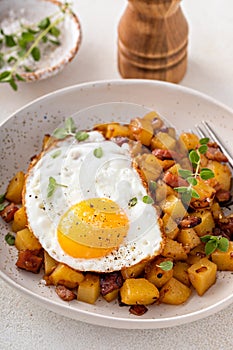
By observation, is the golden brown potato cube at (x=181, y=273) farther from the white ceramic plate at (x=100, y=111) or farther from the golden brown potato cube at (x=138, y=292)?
the white ceramic plate at (x=100, y=111)

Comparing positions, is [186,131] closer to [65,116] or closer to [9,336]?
[65,116]

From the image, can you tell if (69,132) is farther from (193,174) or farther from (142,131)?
(193,174)

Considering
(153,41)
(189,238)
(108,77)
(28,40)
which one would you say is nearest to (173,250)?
(189,238)

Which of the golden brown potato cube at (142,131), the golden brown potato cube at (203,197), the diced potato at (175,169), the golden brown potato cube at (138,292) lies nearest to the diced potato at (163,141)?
the golden brown potato cube at (142,131)

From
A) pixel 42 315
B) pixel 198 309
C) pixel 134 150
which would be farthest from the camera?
pixel 134 150

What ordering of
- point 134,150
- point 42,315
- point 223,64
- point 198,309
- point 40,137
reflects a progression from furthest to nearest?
point 223,64 → point 40,137 → point 134,150 → point 42,315 → point 198,309

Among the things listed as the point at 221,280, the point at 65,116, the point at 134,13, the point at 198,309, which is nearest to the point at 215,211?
the point at 221,280

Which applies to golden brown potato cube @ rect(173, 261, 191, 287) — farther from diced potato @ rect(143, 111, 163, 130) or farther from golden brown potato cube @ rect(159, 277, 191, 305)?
diced potato @ rect(143, 111, 163, 130)
